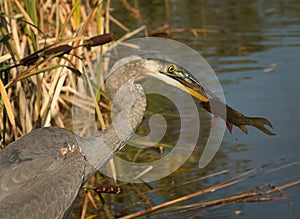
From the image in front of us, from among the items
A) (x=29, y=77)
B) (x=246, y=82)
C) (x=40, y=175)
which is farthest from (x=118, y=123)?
(x=246, y=82)

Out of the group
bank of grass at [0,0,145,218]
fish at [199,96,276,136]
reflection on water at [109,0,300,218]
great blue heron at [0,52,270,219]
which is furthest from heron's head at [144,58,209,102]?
reflection on water at [109,0,300,218]

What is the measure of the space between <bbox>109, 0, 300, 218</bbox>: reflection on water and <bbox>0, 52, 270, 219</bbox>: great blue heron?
79 cm

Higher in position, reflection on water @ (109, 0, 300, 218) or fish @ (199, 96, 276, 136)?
fish @ (199, 96, 276, 136)

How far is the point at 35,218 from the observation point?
439cm

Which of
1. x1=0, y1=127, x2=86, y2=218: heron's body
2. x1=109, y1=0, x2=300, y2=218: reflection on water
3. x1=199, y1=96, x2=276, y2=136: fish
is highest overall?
x1=199, y1=96, x2=276, y2=136: fish

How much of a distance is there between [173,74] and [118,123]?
1.68 ft

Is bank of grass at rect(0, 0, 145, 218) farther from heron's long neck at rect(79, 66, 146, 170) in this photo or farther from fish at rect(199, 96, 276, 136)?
fish at rect(199, 96, 276, 136)

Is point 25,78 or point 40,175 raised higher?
point 25,78

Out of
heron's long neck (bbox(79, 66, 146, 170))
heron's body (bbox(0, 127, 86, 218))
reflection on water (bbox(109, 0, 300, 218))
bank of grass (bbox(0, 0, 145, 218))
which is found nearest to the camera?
heron's body (bbox(0, 127, 86, 218))

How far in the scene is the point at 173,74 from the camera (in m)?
4.85

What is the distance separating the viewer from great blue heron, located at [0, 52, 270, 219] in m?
4.39

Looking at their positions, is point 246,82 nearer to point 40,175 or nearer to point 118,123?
point 118,123

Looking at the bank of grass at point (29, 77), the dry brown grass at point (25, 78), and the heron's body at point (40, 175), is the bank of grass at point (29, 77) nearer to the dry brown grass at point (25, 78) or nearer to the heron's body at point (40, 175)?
the dry brown grass at point (25, 78)

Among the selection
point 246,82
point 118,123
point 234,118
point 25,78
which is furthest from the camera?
point 246,82
